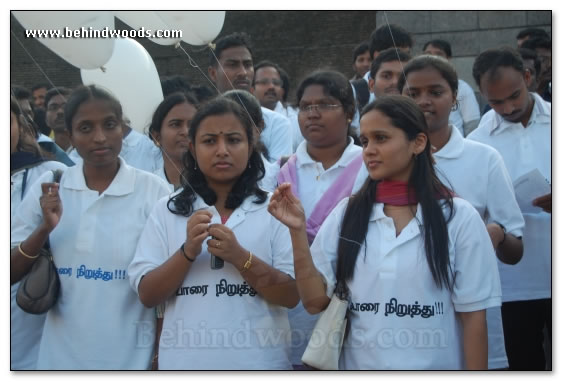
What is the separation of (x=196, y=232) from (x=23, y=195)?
0.91 metres

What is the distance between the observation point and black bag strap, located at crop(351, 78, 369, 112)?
3.61m

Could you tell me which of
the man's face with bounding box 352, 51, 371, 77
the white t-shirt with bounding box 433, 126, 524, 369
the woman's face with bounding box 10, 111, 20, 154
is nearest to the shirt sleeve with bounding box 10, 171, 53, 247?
the woman's face with bounding box 10, 111, 20, 154

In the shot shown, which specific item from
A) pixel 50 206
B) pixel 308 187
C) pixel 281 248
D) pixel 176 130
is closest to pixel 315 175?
pixel 308 187

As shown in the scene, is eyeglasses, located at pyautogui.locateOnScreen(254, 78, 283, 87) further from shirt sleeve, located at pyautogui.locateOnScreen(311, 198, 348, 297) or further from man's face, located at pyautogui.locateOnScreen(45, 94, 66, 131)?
shirt sleeve, located at pyautogui.locateOnScreen(311, 198, 348, 297)

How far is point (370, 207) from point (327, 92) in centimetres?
72

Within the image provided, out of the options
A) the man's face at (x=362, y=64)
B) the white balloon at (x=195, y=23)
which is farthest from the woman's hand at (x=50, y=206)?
the man's face at (x=362, y=64)

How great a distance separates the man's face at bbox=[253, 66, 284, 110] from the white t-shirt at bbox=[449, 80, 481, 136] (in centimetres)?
107

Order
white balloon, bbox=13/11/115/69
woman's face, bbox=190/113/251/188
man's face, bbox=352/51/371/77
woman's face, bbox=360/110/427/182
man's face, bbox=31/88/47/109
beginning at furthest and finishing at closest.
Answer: man's face, bbox=352/51/371/77
man's face, bbox=31/88/47/109
white balloon, bbox=13/11/115/69
woman's face, bbox=190/113/251/188
woman's face, bbox=360/110/427/182

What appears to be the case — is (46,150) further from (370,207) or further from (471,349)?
(471,349)

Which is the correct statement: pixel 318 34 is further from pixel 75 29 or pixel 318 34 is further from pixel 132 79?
pixel 75 29

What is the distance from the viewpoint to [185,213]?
2.53 metres

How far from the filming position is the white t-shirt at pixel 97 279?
8.70 ft

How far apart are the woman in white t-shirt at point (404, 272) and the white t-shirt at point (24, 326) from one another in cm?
109

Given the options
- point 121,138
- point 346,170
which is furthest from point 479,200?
point 121,138
